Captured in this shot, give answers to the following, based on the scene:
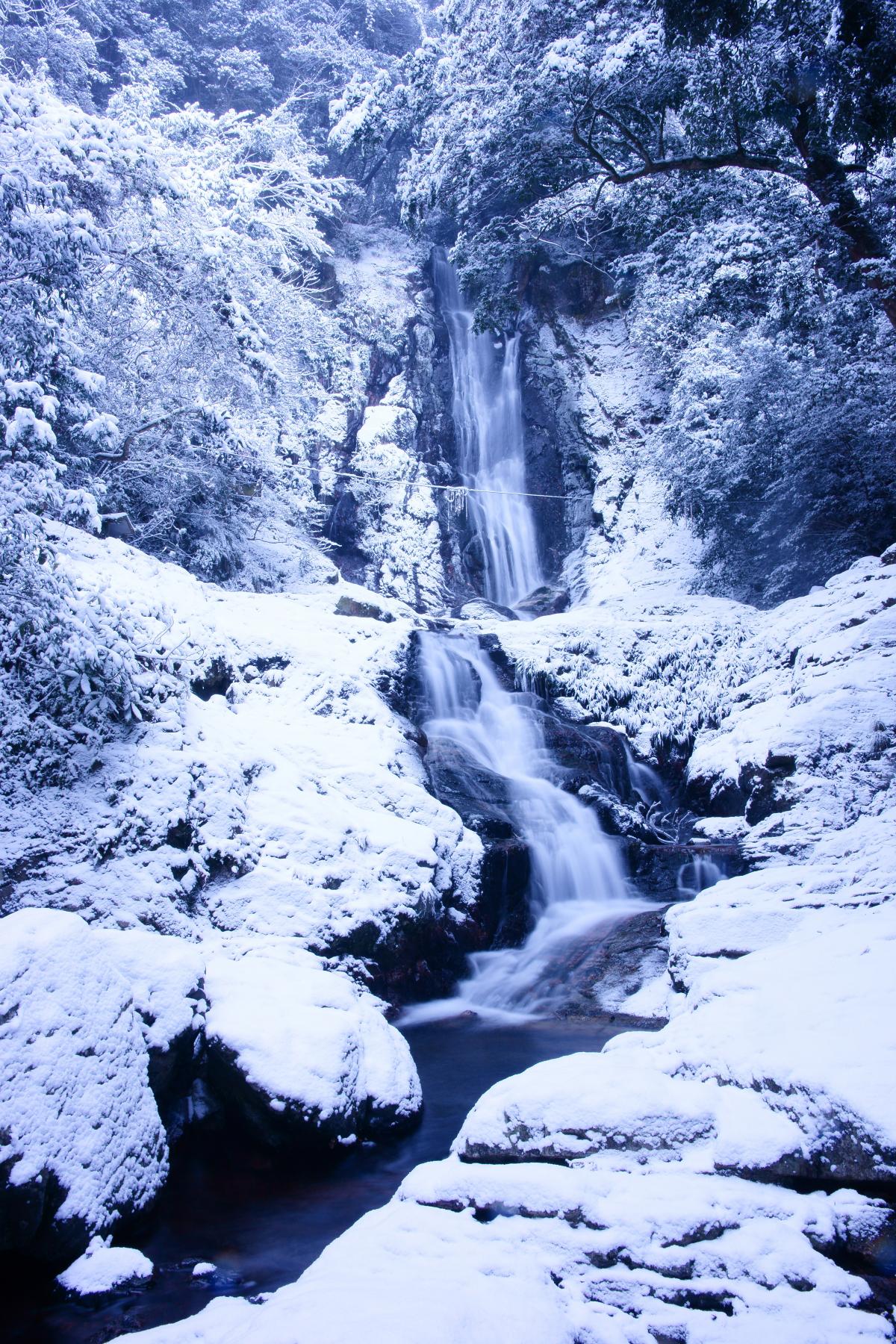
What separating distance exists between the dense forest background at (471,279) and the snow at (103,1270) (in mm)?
4029

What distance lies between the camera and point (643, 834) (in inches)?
423

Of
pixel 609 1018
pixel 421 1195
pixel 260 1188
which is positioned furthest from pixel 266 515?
pixel 421 1195

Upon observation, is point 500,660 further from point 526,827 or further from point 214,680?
point 214,680

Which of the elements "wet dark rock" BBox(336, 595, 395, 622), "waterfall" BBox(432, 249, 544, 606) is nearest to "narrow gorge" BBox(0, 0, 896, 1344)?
"wet dark rock" BBox(336, 595, 395, 622)

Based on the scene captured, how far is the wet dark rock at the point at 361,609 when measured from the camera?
12836mm

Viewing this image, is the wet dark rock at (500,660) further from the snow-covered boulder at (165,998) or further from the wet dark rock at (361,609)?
the snow-covered boulder at (165,998)

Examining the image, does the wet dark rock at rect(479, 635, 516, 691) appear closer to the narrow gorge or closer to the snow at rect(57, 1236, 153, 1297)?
the narrow gorge

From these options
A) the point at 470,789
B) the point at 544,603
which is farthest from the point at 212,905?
the point at 544,603

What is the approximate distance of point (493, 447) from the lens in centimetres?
2355

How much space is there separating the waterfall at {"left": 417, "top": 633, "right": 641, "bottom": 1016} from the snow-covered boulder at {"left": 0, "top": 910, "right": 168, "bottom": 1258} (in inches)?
146

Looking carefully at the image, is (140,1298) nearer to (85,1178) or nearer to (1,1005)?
(85,1178)

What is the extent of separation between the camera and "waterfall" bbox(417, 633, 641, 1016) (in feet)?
26.1

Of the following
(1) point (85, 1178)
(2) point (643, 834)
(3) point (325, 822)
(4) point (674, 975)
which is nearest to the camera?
(1) point (85, 1178)

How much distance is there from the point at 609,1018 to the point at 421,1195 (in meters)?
4.64
